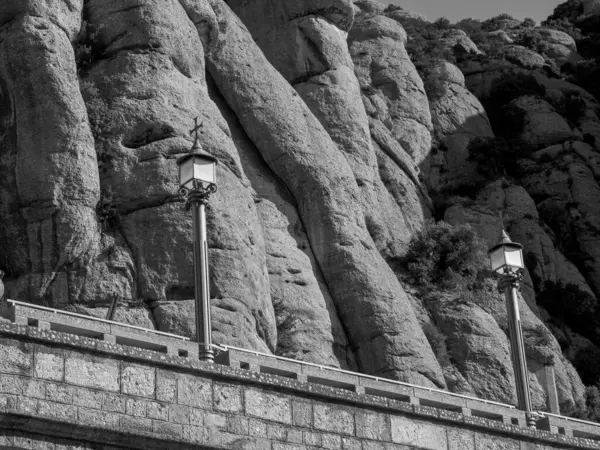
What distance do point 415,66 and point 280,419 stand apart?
4271 centimetres

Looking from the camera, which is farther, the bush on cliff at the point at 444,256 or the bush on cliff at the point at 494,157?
the bush on cliff at the point at 494,157

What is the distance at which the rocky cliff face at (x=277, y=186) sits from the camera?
3762cm

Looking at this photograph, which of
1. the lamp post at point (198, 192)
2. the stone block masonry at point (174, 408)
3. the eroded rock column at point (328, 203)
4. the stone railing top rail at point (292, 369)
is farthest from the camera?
the eroded rock column at point (328, 203)

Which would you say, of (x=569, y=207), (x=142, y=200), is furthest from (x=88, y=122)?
(x=569, y=207)

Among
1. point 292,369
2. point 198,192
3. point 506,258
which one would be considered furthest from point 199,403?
point 506,258

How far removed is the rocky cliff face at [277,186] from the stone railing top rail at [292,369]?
11.4 metres

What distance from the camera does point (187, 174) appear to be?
24.3 m

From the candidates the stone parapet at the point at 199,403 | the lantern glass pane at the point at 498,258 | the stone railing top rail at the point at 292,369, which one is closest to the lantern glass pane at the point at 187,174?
the stone railing top rail at the point at 292,369

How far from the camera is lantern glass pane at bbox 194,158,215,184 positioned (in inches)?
951

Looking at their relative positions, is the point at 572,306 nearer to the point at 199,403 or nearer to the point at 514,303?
the point at 514,303

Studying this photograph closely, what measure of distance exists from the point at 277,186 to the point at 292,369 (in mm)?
21549

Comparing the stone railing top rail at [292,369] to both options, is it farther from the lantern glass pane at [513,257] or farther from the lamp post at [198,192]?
the lantern glass pane at [513,257]

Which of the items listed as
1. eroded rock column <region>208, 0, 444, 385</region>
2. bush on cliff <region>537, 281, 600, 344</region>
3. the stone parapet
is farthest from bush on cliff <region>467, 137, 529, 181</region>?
the stone parapet

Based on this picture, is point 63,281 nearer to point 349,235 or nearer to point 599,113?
point 349,235
